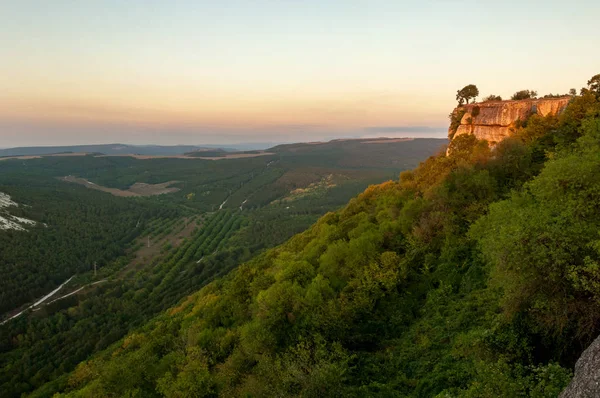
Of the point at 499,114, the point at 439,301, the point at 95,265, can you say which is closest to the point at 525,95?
the point at 499,114

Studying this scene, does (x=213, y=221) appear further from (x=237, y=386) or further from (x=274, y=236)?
(x=237, y=386)

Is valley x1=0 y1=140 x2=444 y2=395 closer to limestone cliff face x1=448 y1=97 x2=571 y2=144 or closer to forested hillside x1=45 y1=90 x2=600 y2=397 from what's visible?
limestone cliff face x1=448 y1=97 x2=571 y2=144

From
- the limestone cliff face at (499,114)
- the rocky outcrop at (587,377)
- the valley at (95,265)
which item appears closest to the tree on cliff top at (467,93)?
the limestone cliff face at (499,114)

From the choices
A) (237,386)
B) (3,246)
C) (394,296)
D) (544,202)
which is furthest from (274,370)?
(3,246)

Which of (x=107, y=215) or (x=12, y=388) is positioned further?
(x=107, y=215)

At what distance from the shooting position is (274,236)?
453ft

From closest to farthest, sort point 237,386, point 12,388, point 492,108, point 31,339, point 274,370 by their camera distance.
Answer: point 274,370 → point 237,386 → point 492,108 → point 12,388 → point 31,339

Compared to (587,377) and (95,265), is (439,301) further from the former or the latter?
(95,265)

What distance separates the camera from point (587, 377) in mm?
9008

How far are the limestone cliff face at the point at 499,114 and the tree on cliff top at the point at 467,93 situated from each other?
10.4 ft

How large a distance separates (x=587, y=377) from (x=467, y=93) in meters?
57.7

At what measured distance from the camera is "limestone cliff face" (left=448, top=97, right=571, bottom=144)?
3959 cm

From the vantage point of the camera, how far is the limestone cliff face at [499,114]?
3959 cm

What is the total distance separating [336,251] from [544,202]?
65.0 feet
